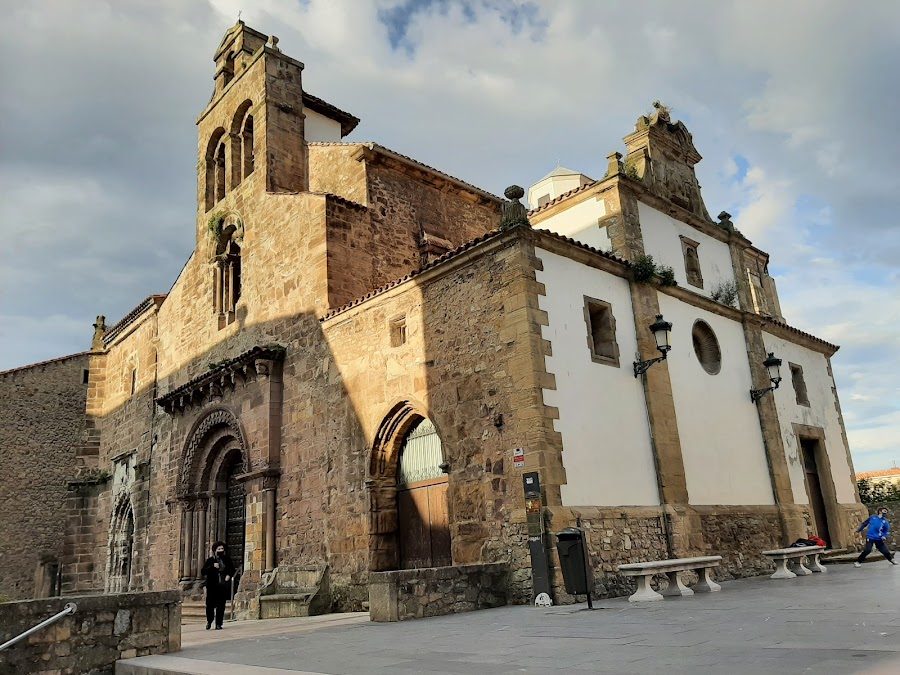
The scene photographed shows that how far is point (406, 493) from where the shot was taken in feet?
42.3

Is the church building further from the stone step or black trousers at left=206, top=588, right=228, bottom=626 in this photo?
the stone step

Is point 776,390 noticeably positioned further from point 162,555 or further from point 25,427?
point 25,427

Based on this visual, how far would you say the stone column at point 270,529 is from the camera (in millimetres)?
14555

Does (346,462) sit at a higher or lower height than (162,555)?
higher

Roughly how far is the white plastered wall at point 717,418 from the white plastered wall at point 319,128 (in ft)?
36.2

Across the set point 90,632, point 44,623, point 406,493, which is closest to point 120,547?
point 406,493

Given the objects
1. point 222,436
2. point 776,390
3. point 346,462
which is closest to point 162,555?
point 222,436

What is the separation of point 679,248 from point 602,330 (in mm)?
4292

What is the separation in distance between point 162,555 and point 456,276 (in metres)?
12.2

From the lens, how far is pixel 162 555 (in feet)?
62.1

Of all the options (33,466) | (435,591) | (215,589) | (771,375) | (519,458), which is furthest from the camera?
(33,466)

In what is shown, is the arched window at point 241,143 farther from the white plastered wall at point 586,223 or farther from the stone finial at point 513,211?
the stone finial at point 513,211

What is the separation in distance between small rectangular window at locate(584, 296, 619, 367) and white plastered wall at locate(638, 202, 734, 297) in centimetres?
264

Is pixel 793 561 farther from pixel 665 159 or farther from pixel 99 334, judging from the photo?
pixel 99 334
